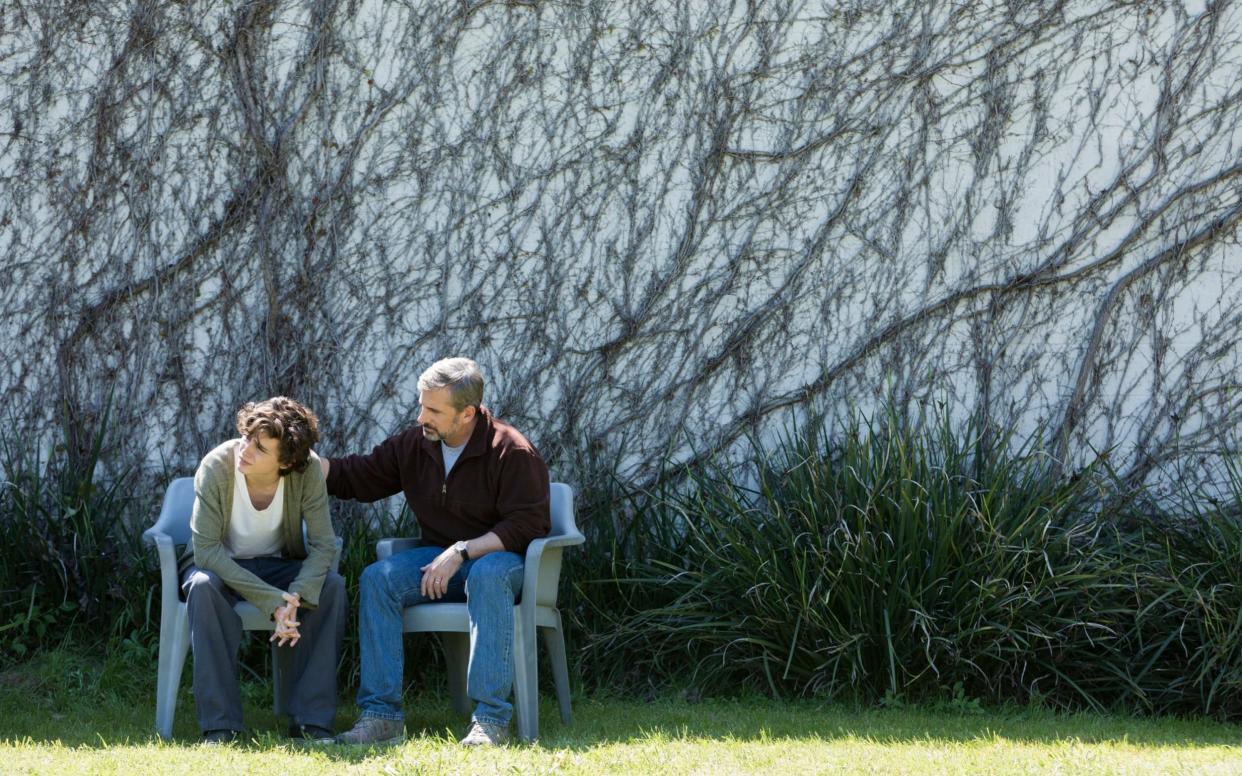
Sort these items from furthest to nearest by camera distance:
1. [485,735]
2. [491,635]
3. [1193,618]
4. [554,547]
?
[1193,618]
[554,547]
[491,635]
[485,735]

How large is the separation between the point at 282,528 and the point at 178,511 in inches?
12.6

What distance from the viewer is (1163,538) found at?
4.18 meters

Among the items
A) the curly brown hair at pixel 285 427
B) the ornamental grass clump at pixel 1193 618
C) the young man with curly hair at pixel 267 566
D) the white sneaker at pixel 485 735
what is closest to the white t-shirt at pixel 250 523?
the young man with curly hair at pixel 267 566

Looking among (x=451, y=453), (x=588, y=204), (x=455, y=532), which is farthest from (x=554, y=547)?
(x=588, y=204)

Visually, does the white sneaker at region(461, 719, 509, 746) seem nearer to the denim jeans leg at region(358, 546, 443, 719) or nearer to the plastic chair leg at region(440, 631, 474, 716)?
the denim jeans leg at region(358, 546, 443, 719)

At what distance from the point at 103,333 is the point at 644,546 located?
2.03 metres

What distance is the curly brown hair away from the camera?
11.7 feet

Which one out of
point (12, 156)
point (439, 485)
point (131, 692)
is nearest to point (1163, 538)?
point (439, 485)

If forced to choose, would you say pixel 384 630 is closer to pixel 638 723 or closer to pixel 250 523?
pixel 250 523

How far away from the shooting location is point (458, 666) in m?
3.82

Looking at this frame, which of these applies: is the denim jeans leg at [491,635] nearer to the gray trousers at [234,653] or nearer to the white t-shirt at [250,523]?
the gray trousers at [234,653]

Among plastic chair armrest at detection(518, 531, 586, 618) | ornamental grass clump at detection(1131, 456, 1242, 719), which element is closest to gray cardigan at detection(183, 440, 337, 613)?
plastic chair armrest at detection(518, 531, 586, 618)

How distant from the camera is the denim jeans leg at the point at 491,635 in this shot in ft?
11.2

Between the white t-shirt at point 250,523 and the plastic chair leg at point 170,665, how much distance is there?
0.86 feet
